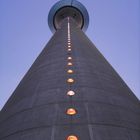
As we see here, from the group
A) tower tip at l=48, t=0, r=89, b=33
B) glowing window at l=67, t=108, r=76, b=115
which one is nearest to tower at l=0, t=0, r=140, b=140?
glowing window at l=67, t=108, r=76, b=115

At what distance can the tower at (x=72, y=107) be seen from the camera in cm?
1030

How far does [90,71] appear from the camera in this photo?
16.0 m

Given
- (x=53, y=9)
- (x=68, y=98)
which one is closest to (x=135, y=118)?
(x=68, y=98)

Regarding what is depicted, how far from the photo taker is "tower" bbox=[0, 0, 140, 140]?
1030cm

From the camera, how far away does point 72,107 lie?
453 inches

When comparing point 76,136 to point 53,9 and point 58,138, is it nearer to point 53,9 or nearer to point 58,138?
point 58,138

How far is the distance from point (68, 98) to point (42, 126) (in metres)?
2.00

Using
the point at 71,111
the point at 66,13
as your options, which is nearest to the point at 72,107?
the point at 71,111

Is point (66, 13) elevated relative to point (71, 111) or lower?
elevated

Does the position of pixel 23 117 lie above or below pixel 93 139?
above

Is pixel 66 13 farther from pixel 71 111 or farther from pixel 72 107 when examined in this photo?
pixel 71 111

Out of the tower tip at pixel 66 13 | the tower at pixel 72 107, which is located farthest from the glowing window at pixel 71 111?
the tower tip at pixel 66 13

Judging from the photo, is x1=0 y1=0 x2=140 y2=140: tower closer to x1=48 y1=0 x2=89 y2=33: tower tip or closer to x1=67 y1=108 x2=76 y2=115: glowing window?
x1=67 y1=108 x2=76 y2=115: glowing window

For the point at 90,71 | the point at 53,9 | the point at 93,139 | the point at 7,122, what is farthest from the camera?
the point at 53,9
